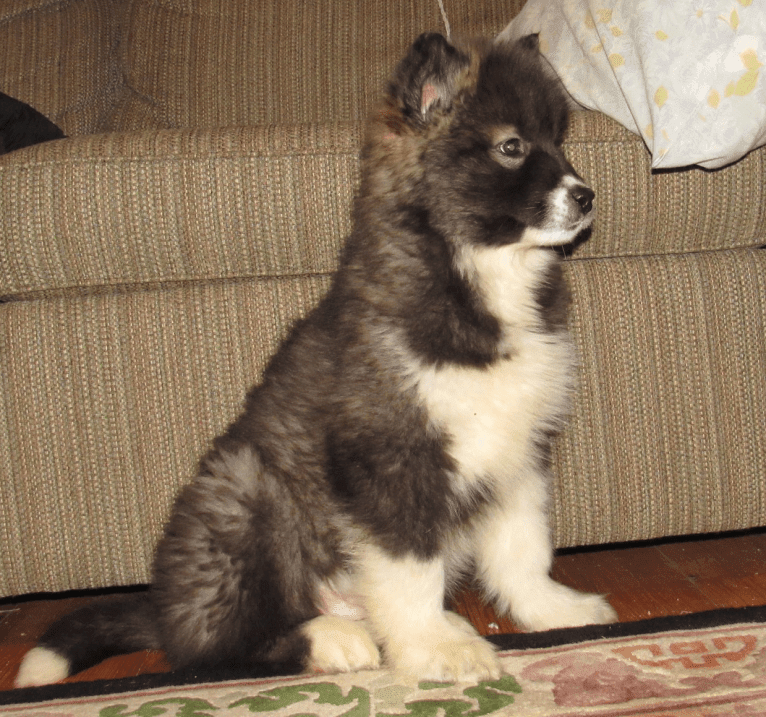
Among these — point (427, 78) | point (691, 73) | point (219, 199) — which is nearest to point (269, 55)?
point (219, 199)

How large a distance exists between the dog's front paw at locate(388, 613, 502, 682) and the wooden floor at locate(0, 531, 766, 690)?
302 mm

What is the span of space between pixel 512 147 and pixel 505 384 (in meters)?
0.49

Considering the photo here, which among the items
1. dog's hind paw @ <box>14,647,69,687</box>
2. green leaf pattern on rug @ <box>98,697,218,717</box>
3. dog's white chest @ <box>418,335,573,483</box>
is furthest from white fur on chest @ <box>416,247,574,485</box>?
dog's hind paw @ <box>14,647,69,687</box>

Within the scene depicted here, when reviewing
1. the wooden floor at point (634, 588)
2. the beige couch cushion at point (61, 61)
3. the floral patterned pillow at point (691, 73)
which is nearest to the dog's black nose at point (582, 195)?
the floral patterned pillow at point (691, 73)

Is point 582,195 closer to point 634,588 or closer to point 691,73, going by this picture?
point 691,73

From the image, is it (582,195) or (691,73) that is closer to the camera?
(582,195)

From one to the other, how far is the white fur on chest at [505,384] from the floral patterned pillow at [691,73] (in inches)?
15.6

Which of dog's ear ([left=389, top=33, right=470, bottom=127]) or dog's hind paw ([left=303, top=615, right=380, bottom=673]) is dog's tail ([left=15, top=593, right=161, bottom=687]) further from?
dog's ear ([left=389, top=33, right=470, bottom=127])

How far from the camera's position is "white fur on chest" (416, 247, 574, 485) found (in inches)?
59.7

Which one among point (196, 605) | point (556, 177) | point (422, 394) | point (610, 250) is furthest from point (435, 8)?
point (196, 605)

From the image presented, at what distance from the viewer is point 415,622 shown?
1538 mm

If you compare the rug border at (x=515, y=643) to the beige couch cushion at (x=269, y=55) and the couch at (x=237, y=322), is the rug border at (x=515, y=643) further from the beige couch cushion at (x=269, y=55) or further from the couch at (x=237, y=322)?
the beige couch cushion at (x=269, y=55)

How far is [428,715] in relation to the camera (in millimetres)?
1395

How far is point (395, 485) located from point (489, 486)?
0.78 feet
